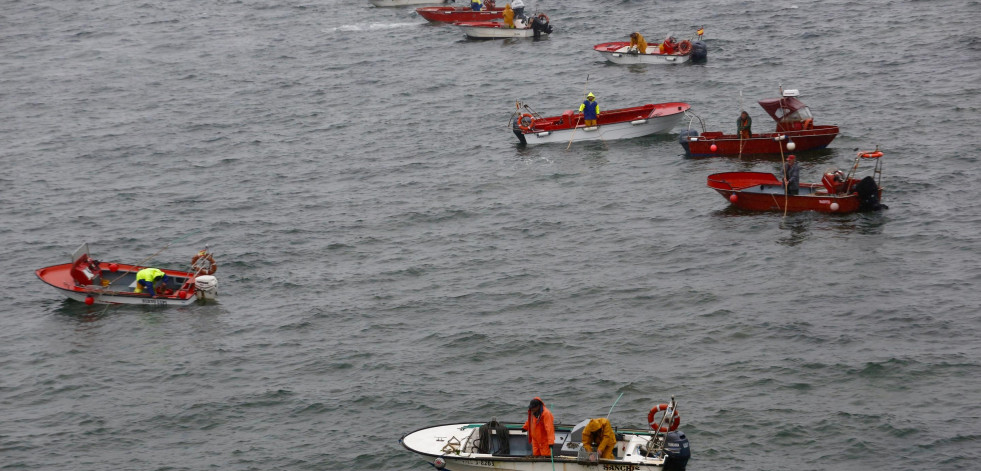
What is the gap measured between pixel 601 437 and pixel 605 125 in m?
26.0

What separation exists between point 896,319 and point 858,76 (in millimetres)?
24581

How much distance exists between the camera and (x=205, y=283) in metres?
34.6

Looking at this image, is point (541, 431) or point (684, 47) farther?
point (684, 47)

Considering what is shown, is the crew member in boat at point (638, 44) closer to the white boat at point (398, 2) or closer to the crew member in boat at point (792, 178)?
the crew member in boat at point (792, 178)

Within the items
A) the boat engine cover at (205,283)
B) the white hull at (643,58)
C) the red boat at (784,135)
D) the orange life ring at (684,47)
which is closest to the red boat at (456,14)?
the white hull at (643,58)

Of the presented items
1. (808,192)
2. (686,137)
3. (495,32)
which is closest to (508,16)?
(495,32)

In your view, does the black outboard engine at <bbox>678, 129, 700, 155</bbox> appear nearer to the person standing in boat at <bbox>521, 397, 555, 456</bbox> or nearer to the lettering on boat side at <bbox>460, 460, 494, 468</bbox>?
the person standing in boat at <bbox>521, 397, 555, 456</bbox>

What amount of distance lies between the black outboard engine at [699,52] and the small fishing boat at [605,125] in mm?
9318

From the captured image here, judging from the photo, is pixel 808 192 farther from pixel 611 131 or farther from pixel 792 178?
pixel 611 131

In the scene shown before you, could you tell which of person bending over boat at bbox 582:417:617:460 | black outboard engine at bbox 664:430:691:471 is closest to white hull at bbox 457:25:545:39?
person bending over boat at bbox 582:417:617:460

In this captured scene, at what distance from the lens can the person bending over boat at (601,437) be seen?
22250mm

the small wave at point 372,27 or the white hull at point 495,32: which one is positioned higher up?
the small wave at point 372,27

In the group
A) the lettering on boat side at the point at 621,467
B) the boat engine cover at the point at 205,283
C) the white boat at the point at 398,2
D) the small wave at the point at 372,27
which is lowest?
the lettering on boat side at the point at 621,467

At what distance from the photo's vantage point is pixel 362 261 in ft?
124
